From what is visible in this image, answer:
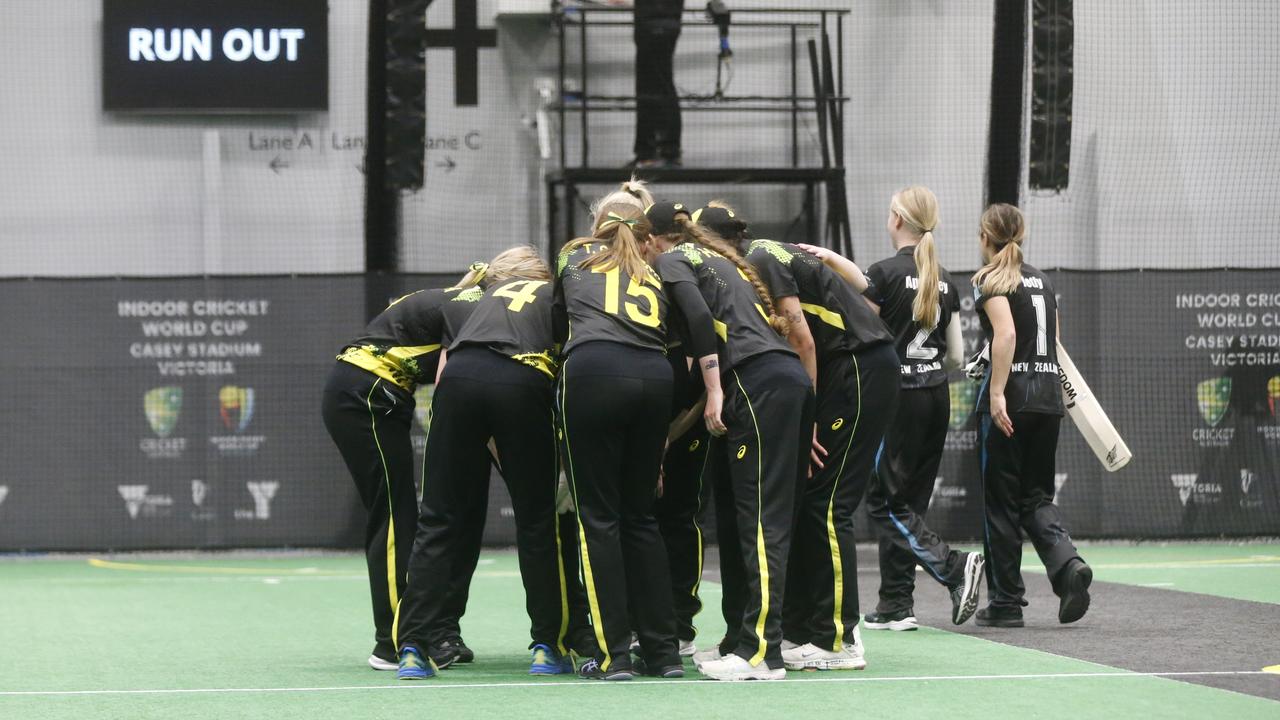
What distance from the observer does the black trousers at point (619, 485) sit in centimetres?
590

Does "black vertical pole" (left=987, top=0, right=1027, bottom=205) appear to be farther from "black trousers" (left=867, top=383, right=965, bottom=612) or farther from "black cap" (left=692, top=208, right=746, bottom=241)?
"black cap" (left=692, top=208, right=746, bottom=241)

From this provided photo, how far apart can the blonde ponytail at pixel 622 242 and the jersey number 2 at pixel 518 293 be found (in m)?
0.25

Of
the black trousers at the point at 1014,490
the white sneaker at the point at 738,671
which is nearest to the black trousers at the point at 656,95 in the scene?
the black trousers at the point at 1014,490

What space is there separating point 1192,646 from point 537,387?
306cm

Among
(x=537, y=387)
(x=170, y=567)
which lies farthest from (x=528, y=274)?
(x=170, y=567)

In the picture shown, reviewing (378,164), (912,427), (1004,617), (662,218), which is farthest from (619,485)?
(378,164)

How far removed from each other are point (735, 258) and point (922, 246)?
180 centimetres

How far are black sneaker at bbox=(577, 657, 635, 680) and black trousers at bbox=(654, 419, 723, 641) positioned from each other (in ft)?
1.51

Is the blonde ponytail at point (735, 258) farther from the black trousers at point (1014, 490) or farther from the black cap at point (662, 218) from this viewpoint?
the black trousers at point (1014, 490)

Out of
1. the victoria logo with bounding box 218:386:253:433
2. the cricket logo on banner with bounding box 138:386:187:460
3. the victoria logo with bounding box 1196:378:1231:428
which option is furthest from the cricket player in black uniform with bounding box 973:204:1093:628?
the cricket logo on banner with bounding box 138:386:187:460

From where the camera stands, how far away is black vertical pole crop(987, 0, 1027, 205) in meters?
15.0

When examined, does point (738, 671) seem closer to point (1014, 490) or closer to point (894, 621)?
point (894, 621)

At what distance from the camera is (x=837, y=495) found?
6.47 metres

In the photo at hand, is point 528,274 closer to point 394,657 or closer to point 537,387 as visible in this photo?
point 537,387
